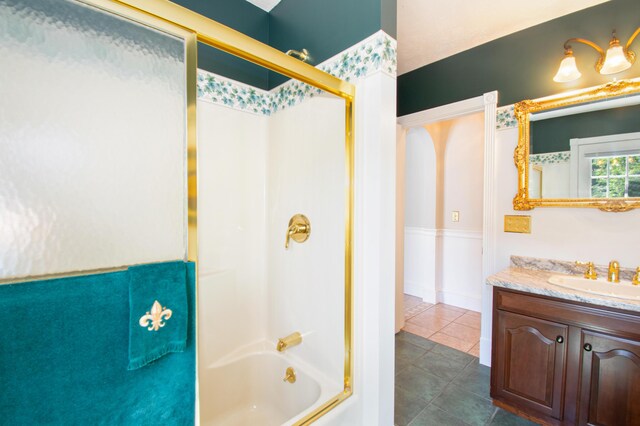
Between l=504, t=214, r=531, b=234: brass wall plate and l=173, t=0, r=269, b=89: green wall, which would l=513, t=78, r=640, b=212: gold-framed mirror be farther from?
l=173, t=0, r=269, b=89: green wall

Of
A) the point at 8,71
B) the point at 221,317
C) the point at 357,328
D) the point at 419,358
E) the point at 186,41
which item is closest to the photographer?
the point at 8,71

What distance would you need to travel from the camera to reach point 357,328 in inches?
50.5

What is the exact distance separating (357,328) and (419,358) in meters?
1.40

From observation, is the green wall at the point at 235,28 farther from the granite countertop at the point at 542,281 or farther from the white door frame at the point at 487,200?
the granite countertop at the point at 542,281

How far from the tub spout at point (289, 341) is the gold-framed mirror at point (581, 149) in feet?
6.14

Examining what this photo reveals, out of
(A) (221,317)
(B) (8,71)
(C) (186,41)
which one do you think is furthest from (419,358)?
(B) (8,71)

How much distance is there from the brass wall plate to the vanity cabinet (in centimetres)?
62

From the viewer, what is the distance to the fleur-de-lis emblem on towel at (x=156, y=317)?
71 centimetres

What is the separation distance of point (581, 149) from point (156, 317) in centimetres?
257

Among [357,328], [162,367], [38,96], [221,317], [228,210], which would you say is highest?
[38,96]

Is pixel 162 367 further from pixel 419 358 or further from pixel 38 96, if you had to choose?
pixel 419 358

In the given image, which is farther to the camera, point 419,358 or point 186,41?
point 419,358

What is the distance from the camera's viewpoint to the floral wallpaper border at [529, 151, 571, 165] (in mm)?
1827

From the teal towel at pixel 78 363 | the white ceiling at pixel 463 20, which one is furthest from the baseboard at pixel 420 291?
the teal towel at pixel 78 363
